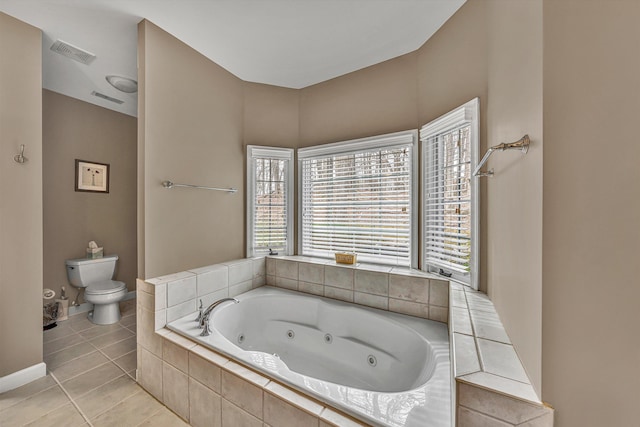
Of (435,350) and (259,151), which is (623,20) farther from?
(259,151)

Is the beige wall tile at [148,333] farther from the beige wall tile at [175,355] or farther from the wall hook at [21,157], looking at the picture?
the wall hook at [21,157]

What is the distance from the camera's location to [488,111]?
4.94 ft

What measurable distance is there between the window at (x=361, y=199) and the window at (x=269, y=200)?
0.14m

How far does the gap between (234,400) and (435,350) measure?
1.14 metres

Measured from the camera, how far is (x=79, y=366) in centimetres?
196

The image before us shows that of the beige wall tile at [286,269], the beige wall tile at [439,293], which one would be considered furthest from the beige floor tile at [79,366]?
the beige wall tile at [439,293]

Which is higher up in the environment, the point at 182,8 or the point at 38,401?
the point at 182,8

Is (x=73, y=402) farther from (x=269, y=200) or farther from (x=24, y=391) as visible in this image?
(x=269, y=200)

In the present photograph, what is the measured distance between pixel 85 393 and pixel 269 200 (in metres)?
2.00

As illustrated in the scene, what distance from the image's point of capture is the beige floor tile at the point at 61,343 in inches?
85.1

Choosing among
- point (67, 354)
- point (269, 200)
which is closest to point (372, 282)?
point (269, 200)

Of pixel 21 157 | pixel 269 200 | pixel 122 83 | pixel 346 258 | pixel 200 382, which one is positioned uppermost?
pixel 122 83

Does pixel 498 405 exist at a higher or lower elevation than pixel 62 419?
higher

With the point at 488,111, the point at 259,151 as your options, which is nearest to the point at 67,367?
the point at 259,151
